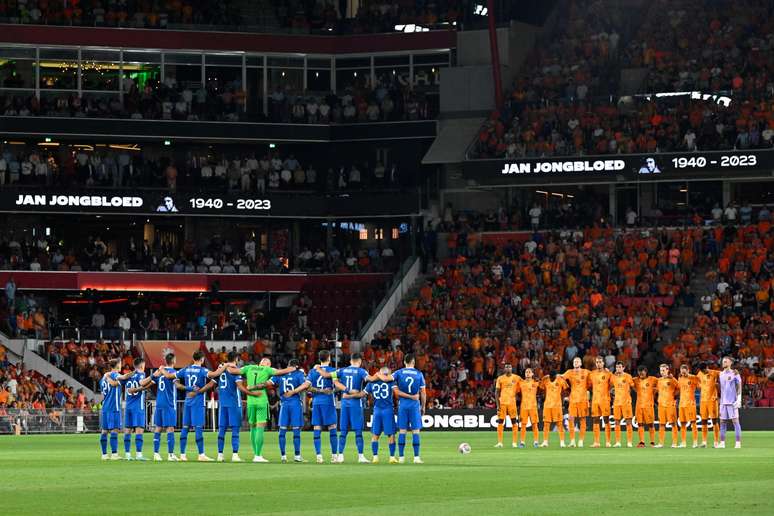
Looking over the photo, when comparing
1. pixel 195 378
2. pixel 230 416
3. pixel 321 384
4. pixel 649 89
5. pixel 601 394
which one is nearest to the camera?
pixel 321 384

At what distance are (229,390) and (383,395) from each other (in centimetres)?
309

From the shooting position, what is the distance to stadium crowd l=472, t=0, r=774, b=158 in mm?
62406

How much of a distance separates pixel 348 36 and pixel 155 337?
1827 cm

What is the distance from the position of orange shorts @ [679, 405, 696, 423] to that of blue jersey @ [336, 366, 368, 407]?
12.1m

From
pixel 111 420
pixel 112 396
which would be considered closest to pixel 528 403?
pixel 112 396

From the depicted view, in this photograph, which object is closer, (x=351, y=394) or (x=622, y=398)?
(x=351, y=394)

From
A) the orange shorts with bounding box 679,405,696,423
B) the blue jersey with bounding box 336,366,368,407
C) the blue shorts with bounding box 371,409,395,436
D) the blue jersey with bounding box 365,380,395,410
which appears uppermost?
the blue jersey with bounding box 336,366,368,407

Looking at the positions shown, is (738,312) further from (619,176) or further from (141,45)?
(141,45)

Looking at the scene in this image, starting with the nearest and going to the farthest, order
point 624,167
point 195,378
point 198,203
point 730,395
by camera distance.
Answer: point 195,378 < point 730,395 < point 624,167 < point 198,203

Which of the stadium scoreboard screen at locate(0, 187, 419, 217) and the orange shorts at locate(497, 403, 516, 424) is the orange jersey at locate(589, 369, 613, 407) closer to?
the orange shorts at locate(497, 403, 516, 424)

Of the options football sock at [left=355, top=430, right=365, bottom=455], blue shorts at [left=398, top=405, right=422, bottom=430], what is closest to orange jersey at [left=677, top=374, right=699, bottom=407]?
blue shorts at [left=398, top=405, right=422, bottom=430]

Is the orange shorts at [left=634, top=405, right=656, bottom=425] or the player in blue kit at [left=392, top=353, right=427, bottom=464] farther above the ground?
the player in blue kit at [left=392, top=353, right=427, bottom=464]

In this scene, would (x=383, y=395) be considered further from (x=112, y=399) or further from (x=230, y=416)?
(x=112, y=399)

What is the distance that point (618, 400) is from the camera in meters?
40.3
